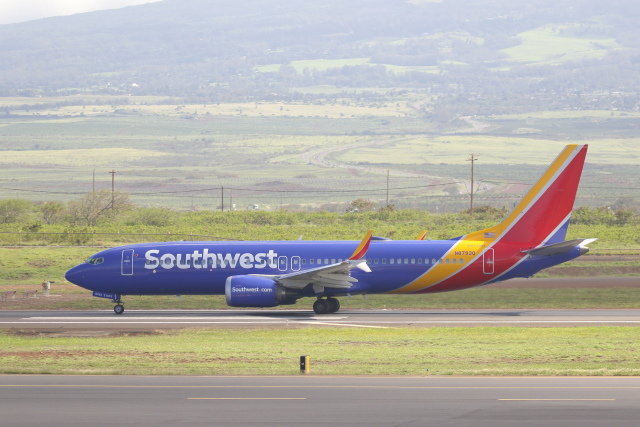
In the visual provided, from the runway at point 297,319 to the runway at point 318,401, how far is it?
1273 centimetres

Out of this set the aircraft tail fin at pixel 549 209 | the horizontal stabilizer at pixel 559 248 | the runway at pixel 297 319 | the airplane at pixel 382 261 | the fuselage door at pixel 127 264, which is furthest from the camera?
the fuselage door at pixel 127 264

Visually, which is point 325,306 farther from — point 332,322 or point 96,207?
point 96,207

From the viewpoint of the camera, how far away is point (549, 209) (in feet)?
131

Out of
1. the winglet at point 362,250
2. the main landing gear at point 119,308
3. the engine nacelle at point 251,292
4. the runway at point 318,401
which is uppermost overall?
the winglet at point 362,250

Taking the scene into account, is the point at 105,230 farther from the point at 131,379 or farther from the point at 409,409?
the point at 409,409

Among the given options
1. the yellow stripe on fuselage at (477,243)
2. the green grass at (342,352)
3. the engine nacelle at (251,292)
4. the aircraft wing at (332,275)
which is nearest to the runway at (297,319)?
the engine nacelle at (251,292)

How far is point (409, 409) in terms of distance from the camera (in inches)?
767

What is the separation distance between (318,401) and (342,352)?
8.11m

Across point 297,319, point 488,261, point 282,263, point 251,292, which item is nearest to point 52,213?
point 282,263

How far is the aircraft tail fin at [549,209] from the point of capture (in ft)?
130

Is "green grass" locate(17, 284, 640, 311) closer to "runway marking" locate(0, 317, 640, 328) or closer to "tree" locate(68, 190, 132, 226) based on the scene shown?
"runway marking" locate(0, 317, 640, 328)

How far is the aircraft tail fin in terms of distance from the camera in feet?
130

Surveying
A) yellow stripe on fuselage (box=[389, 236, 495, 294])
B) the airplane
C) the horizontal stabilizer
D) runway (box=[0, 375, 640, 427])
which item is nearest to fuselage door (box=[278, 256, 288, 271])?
the airplane

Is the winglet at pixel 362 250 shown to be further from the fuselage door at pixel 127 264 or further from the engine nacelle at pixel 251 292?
the fuselage door at pixel 127 264
